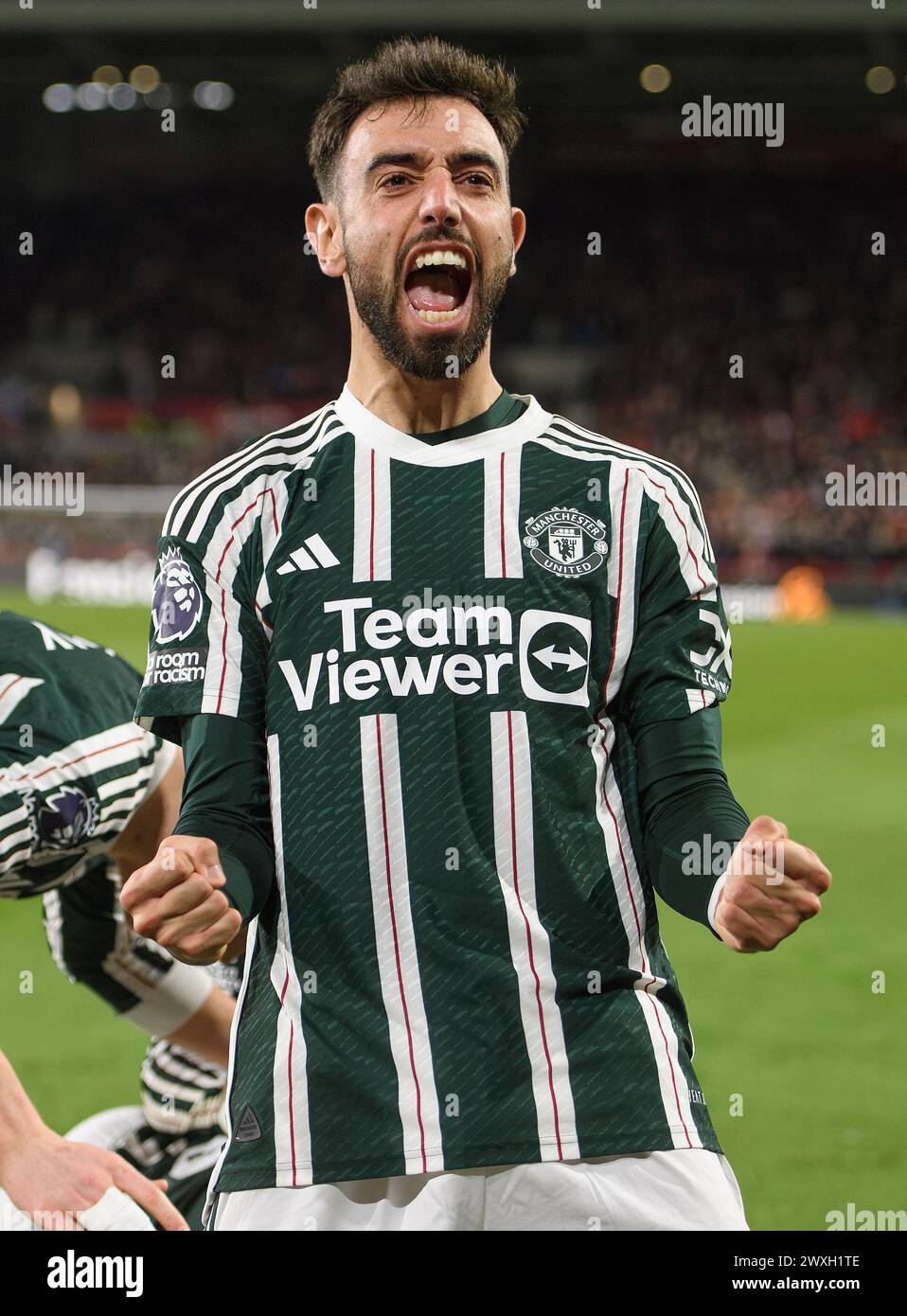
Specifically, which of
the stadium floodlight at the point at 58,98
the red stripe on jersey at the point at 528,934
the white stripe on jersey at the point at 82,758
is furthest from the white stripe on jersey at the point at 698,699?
the stadium floodlight at the point at 58,98

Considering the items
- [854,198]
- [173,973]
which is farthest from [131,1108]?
[854,198]

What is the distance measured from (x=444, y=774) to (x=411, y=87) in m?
0.80

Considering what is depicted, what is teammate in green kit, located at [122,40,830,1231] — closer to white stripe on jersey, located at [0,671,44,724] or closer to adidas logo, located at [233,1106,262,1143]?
adidas logo, located at [233,1106,262,1143]

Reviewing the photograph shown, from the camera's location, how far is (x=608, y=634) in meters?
1.87

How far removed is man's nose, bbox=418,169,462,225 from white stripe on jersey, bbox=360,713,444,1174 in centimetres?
57

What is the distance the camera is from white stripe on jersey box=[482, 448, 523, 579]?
6.09 ft

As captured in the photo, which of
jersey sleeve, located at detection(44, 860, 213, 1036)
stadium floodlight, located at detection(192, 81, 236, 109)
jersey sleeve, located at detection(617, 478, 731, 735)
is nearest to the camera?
jersey sleeve, located at detection(617, 478, 731, 735)

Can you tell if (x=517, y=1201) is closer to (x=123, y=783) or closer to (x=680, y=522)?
(x=680, y=522)

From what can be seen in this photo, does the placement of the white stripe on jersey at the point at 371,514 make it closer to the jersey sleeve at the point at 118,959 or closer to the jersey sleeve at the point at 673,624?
the jersey sleeve at the point at 673,624

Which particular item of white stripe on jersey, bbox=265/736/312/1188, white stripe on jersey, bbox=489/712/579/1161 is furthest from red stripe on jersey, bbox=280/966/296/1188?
white stripe on jersey, bbox=489/712/579/1161

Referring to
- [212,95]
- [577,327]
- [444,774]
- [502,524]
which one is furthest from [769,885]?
[577,327]

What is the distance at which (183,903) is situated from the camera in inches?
65.1

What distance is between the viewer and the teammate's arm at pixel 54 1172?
6.95ft

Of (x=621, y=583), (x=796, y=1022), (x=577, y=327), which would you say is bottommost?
(x=796, y=1022)
